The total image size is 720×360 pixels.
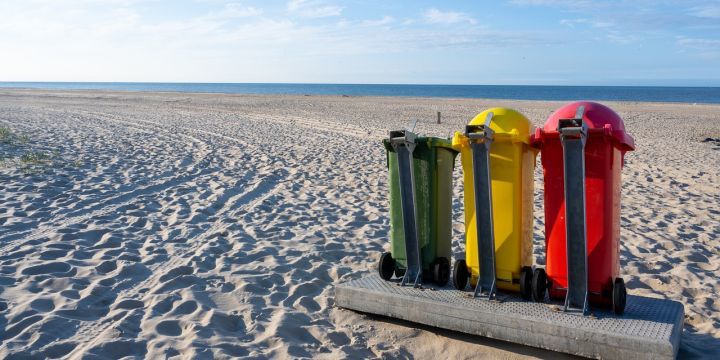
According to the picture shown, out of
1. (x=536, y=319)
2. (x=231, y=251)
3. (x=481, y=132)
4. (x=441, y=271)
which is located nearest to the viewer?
(x=536, y=319)

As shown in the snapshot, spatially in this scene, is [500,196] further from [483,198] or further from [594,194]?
[594,194]

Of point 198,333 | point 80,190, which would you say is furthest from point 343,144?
point 198,333

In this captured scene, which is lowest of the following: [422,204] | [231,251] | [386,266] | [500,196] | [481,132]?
[231,251]

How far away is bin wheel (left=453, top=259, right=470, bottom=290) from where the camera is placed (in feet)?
13.0

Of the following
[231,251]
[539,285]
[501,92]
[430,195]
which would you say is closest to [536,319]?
[539,285]

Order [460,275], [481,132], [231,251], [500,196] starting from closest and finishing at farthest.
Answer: [481,132]
[500,196]
[460,275]
[231,251]

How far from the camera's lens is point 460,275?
400cm

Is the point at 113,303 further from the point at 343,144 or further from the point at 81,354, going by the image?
the point at 343,144

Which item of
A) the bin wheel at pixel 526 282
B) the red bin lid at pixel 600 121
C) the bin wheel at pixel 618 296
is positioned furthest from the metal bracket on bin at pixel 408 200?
the bin wheel at pixel 618 296

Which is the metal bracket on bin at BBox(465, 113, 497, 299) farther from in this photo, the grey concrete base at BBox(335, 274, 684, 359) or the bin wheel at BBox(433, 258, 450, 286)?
the bin wheel at BBox(433, 258, 450, 286)

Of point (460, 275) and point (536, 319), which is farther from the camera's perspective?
point (460, 275)

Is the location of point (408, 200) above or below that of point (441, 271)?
above

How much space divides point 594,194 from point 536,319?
802 mm

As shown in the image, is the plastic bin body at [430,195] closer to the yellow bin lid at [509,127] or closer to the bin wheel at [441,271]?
the bin wheel at [441,271]
